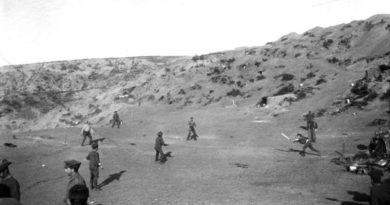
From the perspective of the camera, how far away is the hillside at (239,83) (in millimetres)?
41969

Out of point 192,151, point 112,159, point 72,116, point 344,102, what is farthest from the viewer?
point 72,116

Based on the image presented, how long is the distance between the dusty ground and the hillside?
10.1 metres

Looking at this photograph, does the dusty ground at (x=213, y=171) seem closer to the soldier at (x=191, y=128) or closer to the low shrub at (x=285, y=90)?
the soldier at (x=191, y=128)

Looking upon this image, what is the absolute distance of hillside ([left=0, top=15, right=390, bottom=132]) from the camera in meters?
42.0

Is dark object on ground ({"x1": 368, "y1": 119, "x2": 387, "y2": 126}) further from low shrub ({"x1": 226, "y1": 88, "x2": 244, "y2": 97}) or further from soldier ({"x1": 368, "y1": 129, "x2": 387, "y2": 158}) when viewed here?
low shrub ({"x1": 226, "y1": 88, "x2": 244, "y2": 97})

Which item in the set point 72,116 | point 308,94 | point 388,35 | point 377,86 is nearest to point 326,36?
point 388,35

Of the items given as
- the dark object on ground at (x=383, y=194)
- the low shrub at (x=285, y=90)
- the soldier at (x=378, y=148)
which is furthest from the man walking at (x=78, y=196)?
the low shrub at (x=285, y=90)

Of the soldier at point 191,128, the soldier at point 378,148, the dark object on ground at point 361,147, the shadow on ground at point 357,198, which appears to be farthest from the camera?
the soldier at point 191,128

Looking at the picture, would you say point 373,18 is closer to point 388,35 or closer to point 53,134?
point 388,35

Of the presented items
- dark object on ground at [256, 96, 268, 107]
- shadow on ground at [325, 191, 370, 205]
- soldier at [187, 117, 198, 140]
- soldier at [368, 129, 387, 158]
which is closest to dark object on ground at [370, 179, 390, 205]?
shadow on ground at [325, 191, 370, 205]

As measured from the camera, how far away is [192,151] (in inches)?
912

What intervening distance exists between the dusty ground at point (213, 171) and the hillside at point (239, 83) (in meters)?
10.1

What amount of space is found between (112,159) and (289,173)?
9989 millimetres

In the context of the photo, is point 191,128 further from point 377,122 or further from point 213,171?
point 377,122
